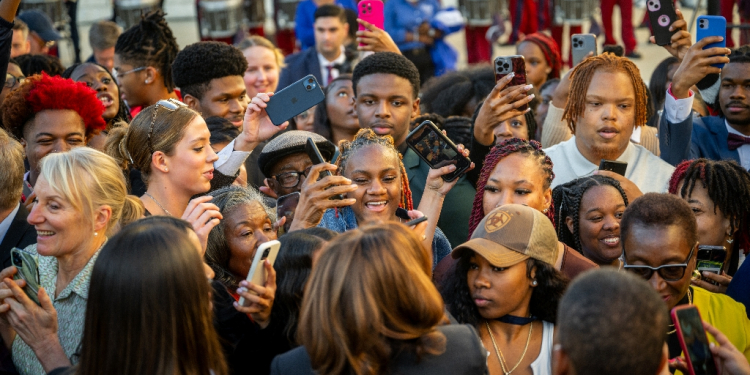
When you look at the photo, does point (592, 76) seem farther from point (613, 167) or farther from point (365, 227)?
point (365, 227)

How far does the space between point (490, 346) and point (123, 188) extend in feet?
4.92

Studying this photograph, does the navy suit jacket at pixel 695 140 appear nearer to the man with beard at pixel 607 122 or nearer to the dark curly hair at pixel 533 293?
the man with beard at pixel 607 122

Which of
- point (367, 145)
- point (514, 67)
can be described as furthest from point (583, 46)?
point (367, 145)

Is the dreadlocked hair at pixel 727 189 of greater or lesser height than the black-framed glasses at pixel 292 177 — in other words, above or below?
below

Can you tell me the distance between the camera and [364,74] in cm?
475

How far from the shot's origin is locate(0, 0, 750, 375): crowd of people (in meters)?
2.22

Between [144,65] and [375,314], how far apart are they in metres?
4.00

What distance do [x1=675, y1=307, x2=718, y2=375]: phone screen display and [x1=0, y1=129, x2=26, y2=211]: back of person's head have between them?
259 centimetres

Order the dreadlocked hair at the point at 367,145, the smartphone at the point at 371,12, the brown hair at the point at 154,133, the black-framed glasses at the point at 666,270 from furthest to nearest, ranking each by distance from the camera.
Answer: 1. the smartphone at the point at 371,12
2. the dreadlocked hair at the point at 367,145
3. the brown hair at the point at 154,133
4. the black-framed glasses at the point at 666,270

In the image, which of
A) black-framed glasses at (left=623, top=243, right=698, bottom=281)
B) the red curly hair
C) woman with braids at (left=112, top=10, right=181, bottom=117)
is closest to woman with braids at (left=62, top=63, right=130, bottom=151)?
woman with braids at (left=112, top=10, right=181, bottom=117)

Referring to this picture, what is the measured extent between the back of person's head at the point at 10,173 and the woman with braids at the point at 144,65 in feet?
7.55

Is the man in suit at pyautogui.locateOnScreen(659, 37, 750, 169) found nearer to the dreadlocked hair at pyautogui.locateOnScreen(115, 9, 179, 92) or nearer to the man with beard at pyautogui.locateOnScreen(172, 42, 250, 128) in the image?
the man with beard at pyautogui.locateOnScreen(172, 42, 250, 128)

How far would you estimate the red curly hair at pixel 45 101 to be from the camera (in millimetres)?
4145

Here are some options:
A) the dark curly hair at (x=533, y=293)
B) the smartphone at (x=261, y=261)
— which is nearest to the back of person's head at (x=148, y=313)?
the smartphone at (x=261, y=261)
